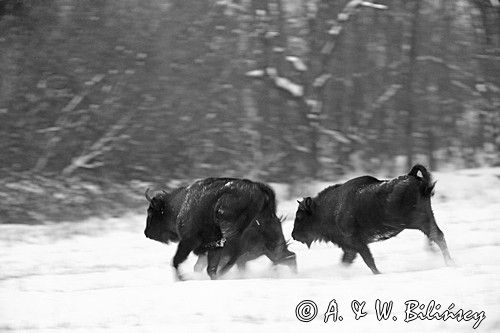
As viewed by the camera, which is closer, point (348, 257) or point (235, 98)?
point (348, 257)

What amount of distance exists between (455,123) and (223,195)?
47.9 feet

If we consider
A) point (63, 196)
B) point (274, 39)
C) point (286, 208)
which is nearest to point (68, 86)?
point (63, 196)

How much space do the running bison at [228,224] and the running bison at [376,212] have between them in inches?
28.9

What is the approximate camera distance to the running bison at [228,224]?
991 centimetres

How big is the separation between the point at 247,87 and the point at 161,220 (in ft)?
40.1

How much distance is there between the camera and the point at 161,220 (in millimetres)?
11289

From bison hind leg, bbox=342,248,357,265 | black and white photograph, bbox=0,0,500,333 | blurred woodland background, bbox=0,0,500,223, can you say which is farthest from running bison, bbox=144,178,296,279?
blurred woodland background, bbox=0,0,500,223

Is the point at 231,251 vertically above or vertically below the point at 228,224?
below

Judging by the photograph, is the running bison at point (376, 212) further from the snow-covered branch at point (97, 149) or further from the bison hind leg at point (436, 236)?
the snow-covered branch at point (97, 149)

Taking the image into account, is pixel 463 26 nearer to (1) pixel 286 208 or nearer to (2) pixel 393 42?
(2) pixel 393 42

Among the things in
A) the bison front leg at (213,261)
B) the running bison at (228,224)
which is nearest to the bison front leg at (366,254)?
the running bison at (228,224)

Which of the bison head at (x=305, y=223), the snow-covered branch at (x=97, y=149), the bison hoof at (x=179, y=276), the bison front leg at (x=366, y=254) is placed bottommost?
the snow-covered branch at (x=97, y=149)

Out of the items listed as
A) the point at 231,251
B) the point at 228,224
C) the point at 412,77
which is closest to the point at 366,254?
the point at 231,251

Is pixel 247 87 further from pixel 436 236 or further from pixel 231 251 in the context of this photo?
pixel 231 251
